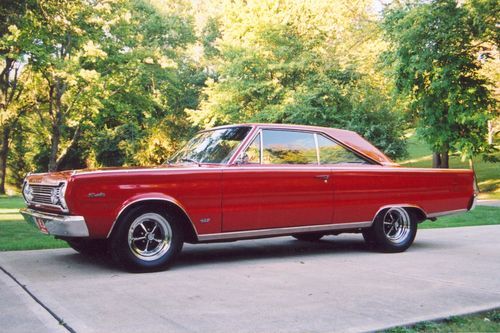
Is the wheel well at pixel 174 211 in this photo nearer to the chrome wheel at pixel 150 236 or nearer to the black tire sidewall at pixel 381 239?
the chrome wheel at pixel 150 236

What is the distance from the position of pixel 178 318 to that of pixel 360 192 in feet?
12.8

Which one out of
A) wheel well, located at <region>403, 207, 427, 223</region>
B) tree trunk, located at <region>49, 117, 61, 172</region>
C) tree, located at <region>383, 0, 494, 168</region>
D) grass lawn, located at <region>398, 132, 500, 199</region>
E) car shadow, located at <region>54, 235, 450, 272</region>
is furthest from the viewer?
tree trunk, located at <region>49, 117, 61, 172</region>

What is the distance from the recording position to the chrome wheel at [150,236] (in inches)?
226

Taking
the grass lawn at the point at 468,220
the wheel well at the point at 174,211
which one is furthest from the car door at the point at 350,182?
the grass lawn at the point at 468,220

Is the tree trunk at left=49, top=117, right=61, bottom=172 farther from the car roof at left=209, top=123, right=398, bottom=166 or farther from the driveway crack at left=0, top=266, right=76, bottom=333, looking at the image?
the driveway crack at left=0, top=266, right=76, bottom=333

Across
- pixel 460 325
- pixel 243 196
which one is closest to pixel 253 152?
pixel 243 196

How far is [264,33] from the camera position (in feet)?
95.8

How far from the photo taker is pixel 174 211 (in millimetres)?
5957

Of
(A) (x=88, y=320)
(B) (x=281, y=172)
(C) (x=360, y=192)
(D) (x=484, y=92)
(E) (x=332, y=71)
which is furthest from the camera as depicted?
(E) (x=332, y=71)

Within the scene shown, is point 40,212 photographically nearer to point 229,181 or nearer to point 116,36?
point 229,181

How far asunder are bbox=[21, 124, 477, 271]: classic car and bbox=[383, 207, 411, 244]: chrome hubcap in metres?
0.01

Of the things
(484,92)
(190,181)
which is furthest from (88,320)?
(484,92)

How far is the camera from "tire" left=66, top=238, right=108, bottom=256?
21.3ft

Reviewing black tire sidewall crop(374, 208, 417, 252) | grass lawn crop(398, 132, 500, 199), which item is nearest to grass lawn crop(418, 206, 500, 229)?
black tire sidewall crop(374, 208, 417, 252)
